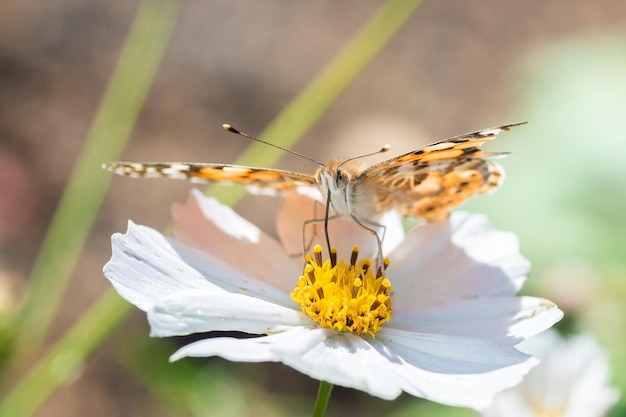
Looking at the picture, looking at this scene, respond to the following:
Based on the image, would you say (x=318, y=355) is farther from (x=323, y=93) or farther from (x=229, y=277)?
(x=323, y=93)

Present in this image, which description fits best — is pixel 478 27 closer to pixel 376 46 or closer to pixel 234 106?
pixel 234 106

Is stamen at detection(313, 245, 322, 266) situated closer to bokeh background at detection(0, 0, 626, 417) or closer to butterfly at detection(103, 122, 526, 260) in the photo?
butterfly at detection(103, 122, 526, 260)

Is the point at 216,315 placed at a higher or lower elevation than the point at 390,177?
lower

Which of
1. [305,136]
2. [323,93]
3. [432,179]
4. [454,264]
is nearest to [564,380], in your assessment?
[454,264]

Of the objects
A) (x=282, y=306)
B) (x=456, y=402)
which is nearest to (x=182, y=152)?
(x=282, y=306)

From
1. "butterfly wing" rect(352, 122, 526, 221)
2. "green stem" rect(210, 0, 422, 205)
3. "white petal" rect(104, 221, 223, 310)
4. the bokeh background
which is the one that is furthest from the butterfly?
the bokeh background

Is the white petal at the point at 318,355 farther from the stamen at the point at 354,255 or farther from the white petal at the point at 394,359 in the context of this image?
the stamen at the point at 354,255
